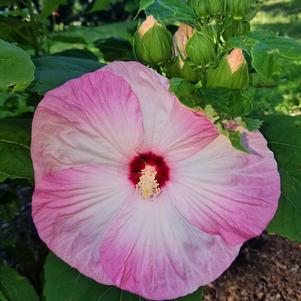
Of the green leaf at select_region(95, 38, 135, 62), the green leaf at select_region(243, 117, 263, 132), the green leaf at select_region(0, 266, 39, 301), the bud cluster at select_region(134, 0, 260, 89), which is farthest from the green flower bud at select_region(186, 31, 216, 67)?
the green leaf at select_region(95, 38, 135, 62)

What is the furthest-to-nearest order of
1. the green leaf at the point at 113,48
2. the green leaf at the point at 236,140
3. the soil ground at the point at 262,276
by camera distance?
1. the soil ground at the point at 262,276
2. the green leaf at the point at 113,48
3. the green leaf at the point at 236,140

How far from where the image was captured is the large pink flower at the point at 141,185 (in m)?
0.89

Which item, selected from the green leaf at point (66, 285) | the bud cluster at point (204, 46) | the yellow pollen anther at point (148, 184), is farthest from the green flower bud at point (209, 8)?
the green leaf at point (66, 285)

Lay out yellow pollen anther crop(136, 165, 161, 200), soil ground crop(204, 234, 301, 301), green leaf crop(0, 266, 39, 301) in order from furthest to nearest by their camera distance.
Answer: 1. soil ground crop(204, 234, 301, 301)
2. green leaf crop(0, 266, 39, 301)
3. yellow pollen anther crop(136, 165, 161, 200)

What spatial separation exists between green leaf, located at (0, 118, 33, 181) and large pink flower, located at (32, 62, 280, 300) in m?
0.19

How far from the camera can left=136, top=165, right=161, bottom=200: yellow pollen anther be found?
941mm

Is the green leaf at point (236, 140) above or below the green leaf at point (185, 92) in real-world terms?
below

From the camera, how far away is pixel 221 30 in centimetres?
97

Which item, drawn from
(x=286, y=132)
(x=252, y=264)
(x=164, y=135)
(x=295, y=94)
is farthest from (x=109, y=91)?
(x=295, y=94)

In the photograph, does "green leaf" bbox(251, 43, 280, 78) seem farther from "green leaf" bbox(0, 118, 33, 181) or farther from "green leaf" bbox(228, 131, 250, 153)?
"green leaf" bbox(0, 118, 33, 181)

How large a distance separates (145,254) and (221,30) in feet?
1.10

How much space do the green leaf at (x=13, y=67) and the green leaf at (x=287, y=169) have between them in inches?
18.5

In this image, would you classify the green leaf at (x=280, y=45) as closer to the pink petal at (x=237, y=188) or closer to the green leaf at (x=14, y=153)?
the pink petal at (x=237, y=188)

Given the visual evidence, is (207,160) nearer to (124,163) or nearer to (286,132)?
(124,163)
